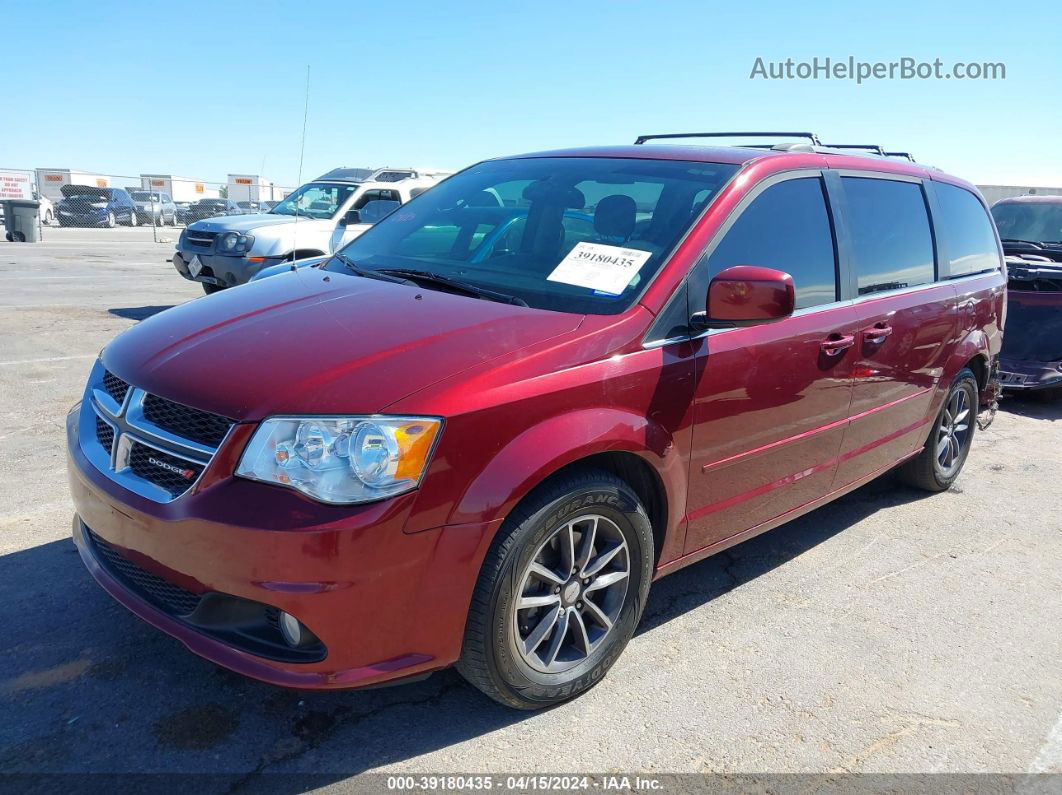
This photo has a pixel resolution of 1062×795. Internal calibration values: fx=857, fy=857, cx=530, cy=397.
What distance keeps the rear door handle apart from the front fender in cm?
142

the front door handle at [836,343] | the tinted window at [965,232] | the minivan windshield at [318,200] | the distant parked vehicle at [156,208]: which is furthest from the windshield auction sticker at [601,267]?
the distant parked vehicle at [156,208]

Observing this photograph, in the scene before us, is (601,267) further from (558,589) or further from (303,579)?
(303,579)

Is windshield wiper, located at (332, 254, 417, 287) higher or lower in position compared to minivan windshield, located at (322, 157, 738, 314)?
lower

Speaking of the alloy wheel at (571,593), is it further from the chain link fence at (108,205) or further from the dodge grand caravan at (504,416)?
the chain link fence at (108,205)

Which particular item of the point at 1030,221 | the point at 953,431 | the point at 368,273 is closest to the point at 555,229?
the point at 368,273

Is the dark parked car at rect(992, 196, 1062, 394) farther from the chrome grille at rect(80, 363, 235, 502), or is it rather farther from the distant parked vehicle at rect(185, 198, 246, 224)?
the distant parked vehicle at rect(185, 198, 246, 224)

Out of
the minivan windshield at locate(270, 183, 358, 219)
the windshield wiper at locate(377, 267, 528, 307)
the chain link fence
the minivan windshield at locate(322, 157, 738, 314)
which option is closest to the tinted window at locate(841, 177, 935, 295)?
the minivan windshield at locate(322, 157, 738, 314)

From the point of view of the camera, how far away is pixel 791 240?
3629mm

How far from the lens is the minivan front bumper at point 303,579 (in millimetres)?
2299

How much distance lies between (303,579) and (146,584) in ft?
2.27

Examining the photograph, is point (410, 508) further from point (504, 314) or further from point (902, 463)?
point (902, 463)

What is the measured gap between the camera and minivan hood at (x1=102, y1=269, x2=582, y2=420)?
2459 mm

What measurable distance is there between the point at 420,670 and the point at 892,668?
1.92 metres

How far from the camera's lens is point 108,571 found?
2.79 m
